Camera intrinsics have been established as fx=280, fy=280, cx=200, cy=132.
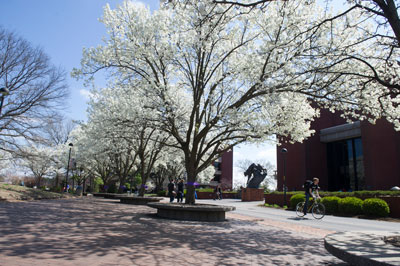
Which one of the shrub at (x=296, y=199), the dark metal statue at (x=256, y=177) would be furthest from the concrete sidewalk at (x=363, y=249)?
the dark metal statue at (x=256, y=177)

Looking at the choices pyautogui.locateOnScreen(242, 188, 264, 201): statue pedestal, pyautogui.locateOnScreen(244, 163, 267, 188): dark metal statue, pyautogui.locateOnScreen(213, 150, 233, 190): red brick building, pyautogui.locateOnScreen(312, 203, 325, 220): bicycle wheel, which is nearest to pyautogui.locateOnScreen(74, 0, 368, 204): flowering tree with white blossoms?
pyautogui.locateOnScreen(312, 203, 325, 220): bicycle wheel

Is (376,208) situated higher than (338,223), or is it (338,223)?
(376,208)

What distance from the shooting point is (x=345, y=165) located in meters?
36.4

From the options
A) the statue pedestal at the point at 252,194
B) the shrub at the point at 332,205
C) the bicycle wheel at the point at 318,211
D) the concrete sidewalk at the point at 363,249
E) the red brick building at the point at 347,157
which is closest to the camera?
the concrete sidewalk at the point at 363,249

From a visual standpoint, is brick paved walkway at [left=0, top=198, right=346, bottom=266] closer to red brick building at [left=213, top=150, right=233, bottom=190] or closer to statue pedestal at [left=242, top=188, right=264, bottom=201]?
statue pedestal at [left=242, top=188, right=264, bottom=201]

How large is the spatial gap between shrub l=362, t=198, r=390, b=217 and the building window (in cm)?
1917

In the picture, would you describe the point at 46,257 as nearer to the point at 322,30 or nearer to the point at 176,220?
the point at 176,220

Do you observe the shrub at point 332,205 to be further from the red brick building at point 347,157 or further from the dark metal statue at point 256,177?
the dark metal statue at point 256,177

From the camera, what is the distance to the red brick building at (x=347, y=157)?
26.9m

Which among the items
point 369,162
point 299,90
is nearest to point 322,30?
point 299,90

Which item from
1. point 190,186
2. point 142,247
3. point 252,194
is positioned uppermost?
point 190,186

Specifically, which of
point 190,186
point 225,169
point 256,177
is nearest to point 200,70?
point 190,186

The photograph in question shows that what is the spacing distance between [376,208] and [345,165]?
79.9ft

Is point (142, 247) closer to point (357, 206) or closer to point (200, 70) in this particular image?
point (200, 70)
